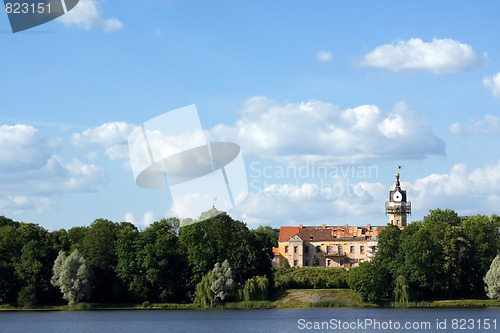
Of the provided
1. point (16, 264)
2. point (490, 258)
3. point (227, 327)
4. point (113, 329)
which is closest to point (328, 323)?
point (227, 327)

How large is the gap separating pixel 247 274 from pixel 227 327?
22321mm

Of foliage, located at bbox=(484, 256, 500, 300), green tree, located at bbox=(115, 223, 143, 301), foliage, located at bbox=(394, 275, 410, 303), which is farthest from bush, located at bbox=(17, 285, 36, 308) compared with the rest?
foliage, located at bbox=(484, 256, 500, 300)

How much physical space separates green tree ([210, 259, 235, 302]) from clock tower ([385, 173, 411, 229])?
39.1 meters

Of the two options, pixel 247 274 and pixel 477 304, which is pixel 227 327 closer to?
pixel 247 274

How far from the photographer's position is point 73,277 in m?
73.6

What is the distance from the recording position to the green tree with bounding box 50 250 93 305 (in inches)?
2891

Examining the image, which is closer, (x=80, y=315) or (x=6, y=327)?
(x=6, y=327)

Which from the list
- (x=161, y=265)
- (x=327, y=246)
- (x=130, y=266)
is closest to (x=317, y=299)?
(x=161, y=265)

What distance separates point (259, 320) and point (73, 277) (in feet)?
69.4

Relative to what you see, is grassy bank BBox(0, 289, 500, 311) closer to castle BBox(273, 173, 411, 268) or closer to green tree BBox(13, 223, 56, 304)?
green tree BBox(13, 223, 56, 304)

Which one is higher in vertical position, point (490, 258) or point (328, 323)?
point (490, 258)

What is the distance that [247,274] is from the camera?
77.1 metres

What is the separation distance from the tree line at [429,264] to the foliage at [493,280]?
77 cm

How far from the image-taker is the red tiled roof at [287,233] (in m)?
124
